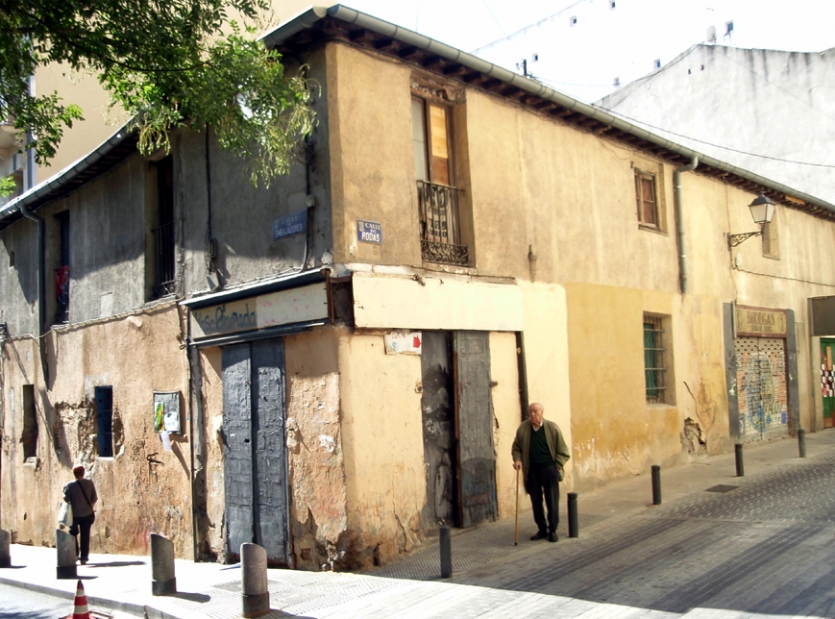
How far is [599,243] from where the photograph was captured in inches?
489

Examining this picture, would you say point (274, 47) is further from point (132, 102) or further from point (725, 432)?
point (725, 432)

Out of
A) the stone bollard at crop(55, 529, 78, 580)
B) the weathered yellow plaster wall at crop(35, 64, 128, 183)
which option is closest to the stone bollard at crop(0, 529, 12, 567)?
the stone bollard at crop(55, 529, 78, 580)

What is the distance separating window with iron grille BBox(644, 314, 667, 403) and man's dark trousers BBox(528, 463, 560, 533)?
17.9 feet

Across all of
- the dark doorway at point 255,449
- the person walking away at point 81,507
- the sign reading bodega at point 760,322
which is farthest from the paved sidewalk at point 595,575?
the sign reading bodega at point 760,322

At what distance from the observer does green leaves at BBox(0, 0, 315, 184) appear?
24.3ft

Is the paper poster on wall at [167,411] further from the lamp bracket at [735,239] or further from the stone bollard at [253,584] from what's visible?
the lamp bracket at [735,239]

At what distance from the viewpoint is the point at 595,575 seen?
7070 mm

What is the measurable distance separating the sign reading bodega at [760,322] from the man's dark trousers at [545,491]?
29.4 feet

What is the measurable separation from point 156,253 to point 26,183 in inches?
385

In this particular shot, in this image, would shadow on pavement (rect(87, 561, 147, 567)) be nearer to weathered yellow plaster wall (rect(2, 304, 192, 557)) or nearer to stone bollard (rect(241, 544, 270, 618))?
weathered yellow plaster wall (rect(2, 304, 192, 557))

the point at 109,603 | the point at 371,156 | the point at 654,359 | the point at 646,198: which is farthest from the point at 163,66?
the point at 654,359

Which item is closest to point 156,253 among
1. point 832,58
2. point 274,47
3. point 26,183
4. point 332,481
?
point 274,47

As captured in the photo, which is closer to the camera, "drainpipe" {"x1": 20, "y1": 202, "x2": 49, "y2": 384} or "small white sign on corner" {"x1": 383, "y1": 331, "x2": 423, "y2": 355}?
"small white sign on corner" {"x1": 383, "y1": 331, "x2": 423, "y2": 355}

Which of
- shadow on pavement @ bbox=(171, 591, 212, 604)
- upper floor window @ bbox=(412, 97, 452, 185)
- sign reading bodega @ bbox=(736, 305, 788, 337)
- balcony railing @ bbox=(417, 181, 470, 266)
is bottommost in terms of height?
shadow on pavement @ bbox=(171, 591, 212, 604)
